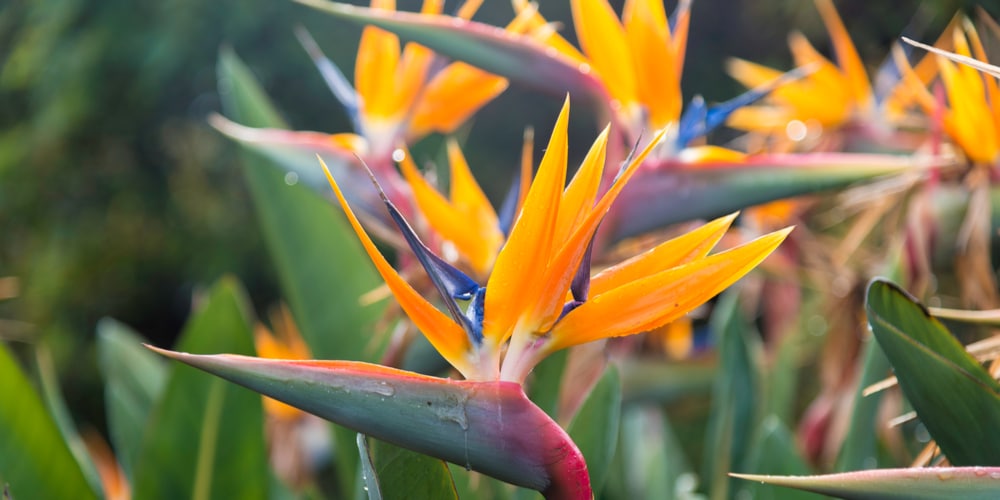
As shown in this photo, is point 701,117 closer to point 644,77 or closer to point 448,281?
point 644,77

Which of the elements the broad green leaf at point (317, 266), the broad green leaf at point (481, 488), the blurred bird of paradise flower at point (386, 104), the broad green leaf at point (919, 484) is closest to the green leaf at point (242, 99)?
the broad green leaf at point (317, 266)

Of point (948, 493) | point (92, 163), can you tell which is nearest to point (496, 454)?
point (948, 493)

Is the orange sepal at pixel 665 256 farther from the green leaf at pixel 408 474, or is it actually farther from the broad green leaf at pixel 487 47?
the broad green leaf at pixel 487 47

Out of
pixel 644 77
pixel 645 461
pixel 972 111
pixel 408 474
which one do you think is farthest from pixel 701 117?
pixel 645 461

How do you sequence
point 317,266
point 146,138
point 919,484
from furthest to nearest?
point 146,138 → point 317,266 → point 919,484

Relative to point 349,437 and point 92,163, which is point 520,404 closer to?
point 349,437
